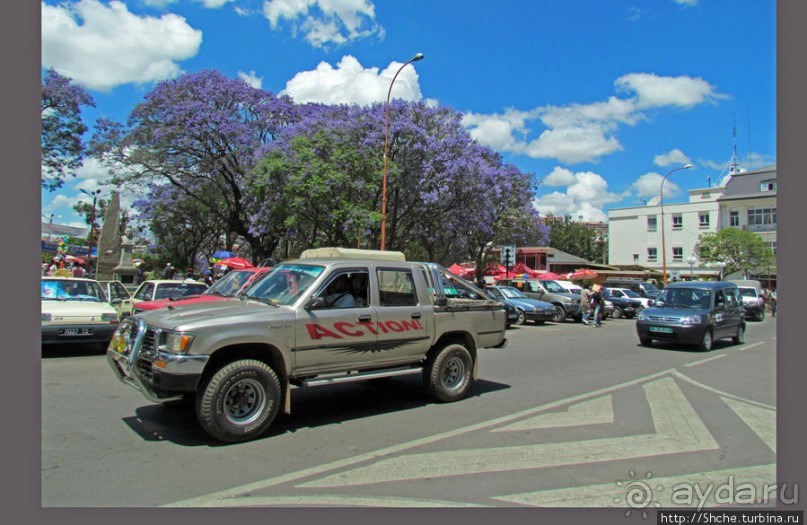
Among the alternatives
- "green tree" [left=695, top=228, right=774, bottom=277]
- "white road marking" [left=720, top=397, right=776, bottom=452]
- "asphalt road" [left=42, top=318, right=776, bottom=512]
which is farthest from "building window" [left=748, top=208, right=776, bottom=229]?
"white road marking" [left=720, top=397, right=776, bottom=452]

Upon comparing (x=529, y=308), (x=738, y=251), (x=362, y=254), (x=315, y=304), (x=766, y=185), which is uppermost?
(x=766, y=185)

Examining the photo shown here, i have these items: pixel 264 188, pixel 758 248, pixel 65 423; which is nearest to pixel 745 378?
pixel 65 423

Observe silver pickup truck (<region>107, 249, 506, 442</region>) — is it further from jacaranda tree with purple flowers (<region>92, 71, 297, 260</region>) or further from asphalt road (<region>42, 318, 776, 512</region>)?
jacaranda tree with purple flowers (<region>92, 71, 297, 260</region>)

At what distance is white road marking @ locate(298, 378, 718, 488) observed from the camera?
15.0 ft

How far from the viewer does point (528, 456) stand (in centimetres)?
509

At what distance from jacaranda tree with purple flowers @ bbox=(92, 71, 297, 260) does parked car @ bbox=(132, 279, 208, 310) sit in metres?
13.3

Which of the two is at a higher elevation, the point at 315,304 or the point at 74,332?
the point at 315,304

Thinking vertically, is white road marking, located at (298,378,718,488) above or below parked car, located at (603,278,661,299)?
below

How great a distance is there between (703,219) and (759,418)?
5562 centimetres

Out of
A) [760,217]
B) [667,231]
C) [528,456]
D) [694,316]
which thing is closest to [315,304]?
[528,456]

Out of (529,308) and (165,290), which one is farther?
(529,308)

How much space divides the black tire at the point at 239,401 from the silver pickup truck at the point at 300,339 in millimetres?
11

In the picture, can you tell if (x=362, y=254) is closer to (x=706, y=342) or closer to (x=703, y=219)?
(x=706, y=342)

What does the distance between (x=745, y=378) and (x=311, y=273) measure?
8.57m
